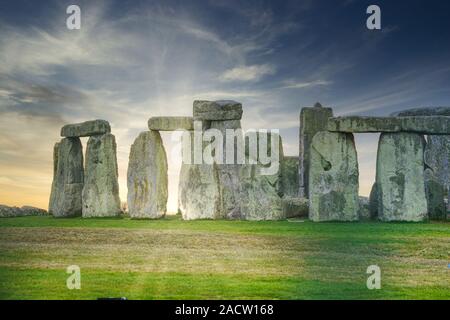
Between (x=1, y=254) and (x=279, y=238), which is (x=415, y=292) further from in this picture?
(x=1, y=254)

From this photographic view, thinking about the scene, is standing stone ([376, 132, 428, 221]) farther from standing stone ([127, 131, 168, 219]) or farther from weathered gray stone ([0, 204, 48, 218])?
weathered gray stone ([0, 204, 48, 218])

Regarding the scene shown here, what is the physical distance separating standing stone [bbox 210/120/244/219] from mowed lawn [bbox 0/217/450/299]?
226 centimetres

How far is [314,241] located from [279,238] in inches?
33.3

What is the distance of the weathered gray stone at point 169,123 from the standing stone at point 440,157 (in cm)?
1019

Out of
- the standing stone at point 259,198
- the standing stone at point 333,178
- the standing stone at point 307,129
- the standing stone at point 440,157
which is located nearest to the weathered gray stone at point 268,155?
the standing stone at point 259,198

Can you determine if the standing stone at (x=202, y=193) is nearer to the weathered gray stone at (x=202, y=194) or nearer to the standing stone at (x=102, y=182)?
the weathered gray stone at (x=202, y=194)

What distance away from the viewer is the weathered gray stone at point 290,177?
2375cm

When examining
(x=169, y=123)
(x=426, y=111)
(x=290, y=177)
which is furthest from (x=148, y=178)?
(x=426, y=111)

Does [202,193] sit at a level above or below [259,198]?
above

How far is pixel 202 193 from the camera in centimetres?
2000

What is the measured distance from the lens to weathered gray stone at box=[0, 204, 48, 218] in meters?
24.2

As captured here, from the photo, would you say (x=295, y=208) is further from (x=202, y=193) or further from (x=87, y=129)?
(x=87, y=129)

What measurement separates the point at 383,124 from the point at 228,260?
892 centimetres
